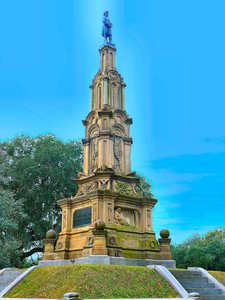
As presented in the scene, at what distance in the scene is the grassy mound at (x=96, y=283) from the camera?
1217 centimetres

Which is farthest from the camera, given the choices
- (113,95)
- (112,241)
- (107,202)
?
(113,95)

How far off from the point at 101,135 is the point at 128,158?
206 centimetres

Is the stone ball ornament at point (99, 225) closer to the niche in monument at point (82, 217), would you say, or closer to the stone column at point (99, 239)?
the stone column at point (99, 239)

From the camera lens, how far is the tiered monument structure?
56.9 feet

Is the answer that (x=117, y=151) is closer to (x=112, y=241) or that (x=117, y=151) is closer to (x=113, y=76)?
(x=113, y=76)

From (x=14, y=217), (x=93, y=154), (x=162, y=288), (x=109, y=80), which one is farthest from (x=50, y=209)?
(x=162, y=288)

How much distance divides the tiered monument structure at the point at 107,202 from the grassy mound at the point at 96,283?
218 cm

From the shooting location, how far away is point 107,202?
1755cm

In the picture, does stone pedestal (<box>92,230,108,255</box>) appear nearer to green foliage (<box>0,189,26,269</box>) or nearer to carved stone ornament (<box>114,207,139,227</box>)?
carved stone ornament (<box>114,207,139,227</box>)

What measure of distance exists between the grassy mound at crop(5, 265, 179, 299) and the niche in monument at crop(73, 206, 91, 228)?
12.8 feet

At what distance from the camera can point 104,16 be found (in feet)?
82.1

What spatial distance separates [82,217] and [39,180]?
11.5 metres

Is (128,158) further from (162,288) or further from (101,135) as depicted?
(162,288)

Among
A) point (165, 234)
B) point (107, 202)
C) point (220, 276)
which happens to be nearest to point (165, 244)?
point (165, 234)
